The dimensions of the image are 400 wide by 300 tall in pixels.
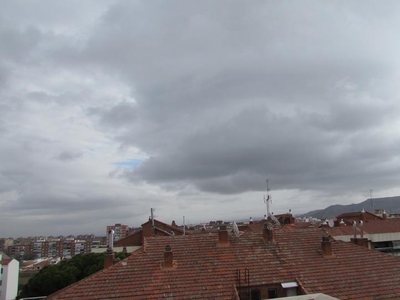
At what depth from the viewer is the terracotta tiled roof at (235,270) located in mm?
15414

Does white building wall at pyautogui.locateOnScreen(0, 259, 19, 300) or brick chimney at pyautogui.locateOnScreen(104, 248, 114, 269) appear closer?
brick chimney at pyautogui.locateOnScreen(104, 248, 114, 269)

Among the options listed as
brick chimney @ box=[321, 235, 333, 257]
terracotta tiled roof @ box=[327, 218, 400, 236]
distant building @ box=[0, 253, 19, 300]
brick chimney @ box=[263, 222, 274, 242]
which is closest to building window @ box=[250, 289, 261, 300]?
brick chimney @ box=[263, 222, 274, 242]

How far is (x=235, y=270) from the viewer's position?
1700cm

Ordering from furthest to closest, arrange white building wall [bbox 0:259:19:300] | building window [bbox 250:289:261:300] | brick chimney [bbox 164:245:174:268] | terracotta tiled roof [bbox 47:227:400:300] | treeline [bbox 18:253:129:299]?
white building wall [bbox 0:259:19:300]
treeline [bbox 18:253:129:299]
brick chimney [bbox 164:245:174:268]
building window [bbox 250:289:261:300]
terracotta tiled roof [bbox 47:227:400:300]

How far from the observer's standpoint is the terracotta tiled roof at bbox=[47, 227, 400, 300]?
15.4 metres

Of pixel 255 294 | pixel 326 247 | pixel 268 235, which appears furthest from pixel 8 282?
pixel 326 247

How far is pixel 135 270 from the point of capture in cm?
1670

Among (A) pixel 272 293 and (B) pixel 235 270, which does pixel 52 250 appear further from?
(A) pixel 272 293

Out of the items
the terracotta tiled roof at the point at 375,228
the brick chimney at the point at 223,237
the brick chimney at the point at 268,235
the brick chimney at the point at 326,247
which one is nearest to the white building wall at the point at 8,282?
the terracotta tiled roof at the point at 375,228

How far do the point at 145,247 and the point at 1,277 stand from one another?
62.8m

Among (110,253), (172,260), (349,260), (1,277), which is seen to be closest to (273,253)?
(349,260)

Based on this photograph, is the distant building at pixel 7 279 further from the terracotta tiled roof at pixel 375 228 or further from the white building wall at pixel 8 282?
the terracotta tiled roof at pixel 375 228

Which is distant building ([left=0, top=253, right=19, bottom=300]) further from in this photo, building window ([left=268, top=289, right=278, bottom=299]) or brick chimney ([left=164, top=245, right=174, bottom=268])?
building window ([left=268, top=289, right=278, bottom=299])

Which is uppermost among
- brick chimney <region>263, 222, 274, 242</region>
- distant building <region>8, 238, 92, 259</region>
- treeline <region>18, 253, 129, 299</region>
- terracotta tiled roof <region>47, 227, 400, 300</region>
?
brick chimney <region>263, 222, 274, 242</region>
